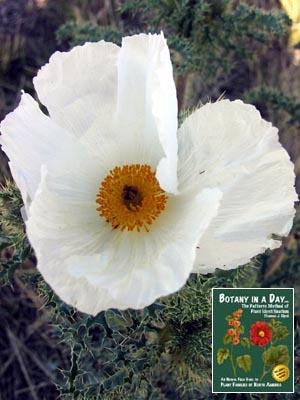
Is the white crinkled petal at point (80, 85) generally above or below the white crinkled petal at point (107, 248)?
above

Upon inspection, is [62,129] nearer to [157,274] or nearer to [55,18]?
[157,274]

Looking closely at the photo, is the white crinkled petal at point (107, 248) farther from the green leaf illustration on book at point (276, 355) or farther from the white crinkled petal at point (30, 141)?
the green leaf illustration on book at point (276, 355)

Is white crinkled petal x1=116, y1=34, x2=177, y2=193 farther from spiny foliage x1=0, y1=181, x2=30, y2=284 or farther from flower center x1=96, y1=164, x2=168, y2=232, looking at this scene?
spiny foliage x1=0, y1=181, x2=30, y2=284

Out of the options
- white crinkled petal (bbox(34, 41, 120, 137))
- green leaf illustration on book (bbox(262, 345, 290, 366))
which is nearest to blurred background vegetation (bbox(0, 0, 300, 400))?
green leaf illustration on book (bbox(262, 345, 290, 366))

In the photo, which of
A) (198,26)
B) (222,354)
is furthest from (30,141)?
(198,26)

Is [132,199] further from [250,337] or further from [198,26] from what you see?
[198,26]

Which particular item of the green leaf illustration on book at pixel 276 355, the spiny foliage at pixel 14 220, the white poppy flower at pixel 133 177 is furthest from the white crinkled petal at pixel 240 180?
the spiny foliage at pixel 14 220

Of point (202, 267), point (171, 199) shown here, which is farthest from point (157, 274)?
point (171, 199)
